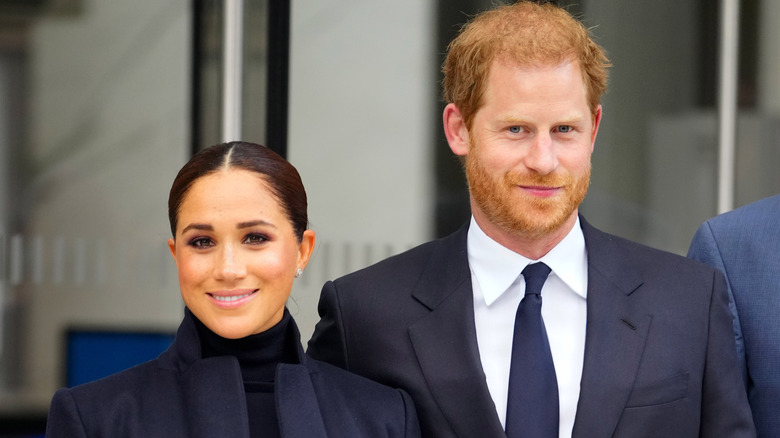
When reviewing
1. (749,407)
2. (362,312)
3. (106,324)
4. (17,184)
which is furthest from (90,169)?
(749,407)

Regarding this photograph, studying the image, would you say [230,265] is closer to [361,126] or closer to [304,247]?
[304,247]

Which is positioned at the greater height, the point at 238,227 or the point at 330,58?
the point at 330,58

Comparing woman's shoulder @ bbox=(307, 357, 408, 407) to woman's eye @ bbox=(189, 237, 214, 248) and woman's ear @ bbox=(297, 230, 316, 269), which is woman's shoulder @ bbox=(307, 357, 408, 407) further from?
woman's eye @ bbox=(189, 237, 214, 248)

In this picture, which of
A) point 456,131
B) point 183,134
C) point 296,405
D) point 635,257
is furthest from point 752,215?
point 183,134

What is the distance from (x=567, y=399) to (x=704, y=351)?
321 millimetres

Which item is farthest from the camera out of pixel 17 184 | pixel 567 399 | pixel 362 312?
pixel 17 184

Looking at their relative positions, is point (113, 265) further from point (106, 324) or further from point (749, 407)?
point (749, 407)

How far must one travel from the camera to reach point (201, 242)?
7.13 ft

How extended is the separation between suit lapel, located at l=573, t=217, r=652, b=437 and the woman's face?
0.67m

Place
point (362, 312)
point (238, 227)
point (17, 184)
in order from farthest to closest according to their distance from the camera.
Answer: point (17, 184) → point (362, 312) → point (238, 227)

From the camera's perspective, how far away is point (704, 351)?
2.36 metres

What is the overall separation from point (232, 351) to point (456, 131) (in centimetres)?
73

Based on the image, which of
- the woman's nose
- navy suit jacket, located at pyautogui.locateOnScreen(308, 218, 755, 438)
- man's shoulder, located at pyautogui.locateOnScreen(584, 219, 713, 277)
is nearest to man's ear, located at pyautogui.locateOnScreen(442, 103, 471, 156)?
navy suit jacket, located at pyautogui.locateOnScreen(308, 218, 755, 438)

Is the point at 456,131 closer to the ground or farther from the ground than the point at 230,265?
farther from the ground
